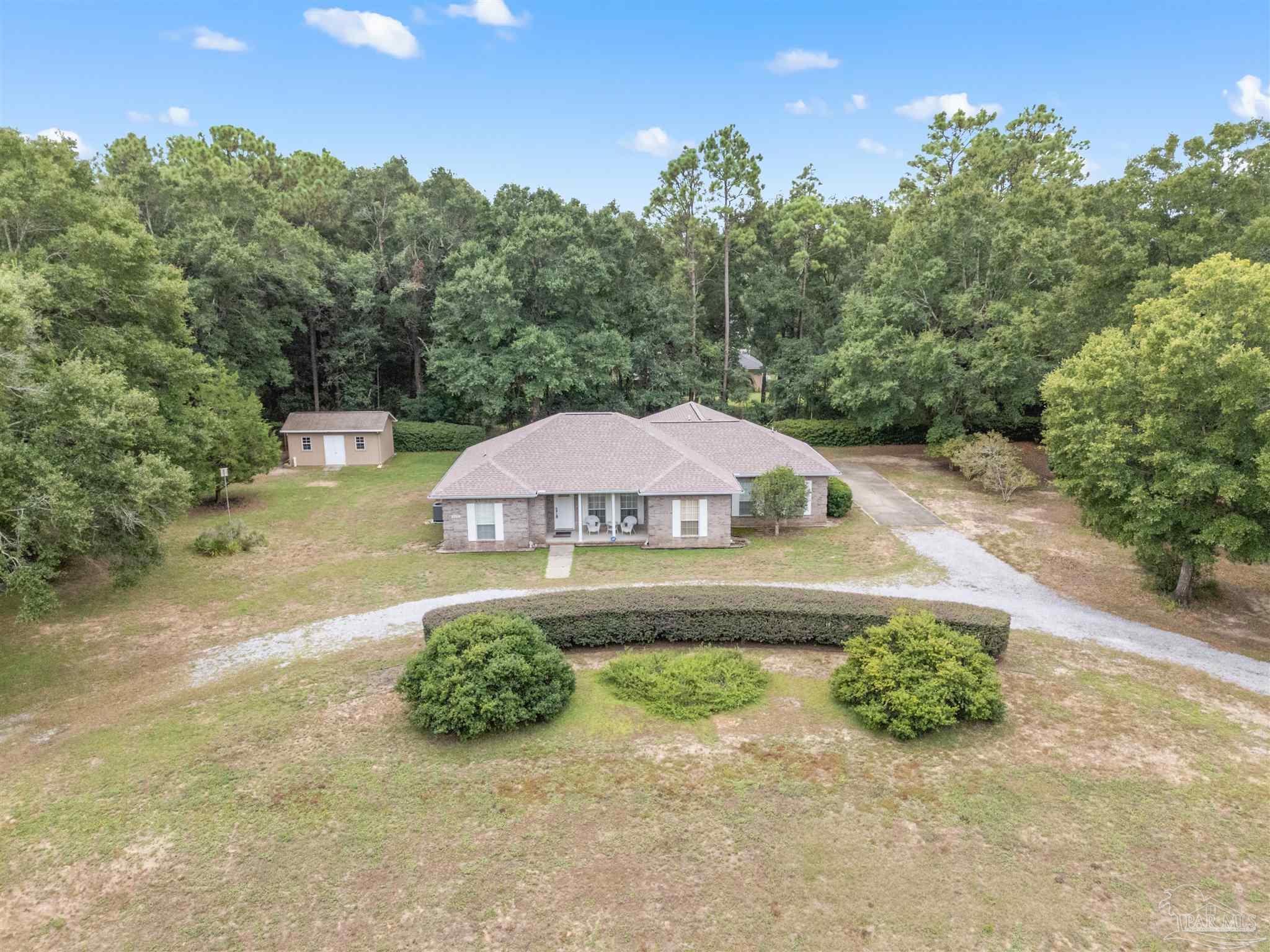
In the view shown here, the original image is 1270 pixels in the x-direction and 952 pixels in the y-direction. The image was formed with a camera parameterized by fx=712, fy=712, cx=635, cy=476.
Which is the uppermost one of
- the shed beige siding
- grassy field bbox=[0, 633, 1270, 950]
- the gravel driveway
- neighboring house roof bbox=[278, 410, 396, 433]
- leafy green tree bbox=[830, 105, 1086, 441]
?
leafy green tree bbox=[830, 105, 1086, 441]

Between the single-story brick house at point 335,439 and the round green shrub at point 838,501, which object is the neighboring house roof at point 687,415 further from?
the single-story brick house at point 335,439

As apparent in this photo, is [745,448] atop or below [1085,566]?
atop

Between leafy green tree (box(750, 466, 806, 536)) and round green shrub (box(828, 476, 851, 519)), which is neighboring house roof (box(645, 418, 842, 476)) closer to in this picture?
round green shrub (box(828, 476, 851, 519))

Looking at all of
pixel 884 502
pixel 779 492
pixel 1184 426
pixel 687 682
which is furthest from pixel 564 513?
pixel 1184 426

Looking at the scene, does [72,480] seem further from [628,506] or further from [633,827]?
[628,506]

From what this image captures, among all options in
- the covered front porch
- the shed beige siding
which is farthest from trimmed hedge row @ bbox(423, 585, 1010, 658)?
the shed beige siding

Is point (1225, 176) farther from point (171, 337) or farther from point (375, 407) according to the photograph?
point (375, 407)
